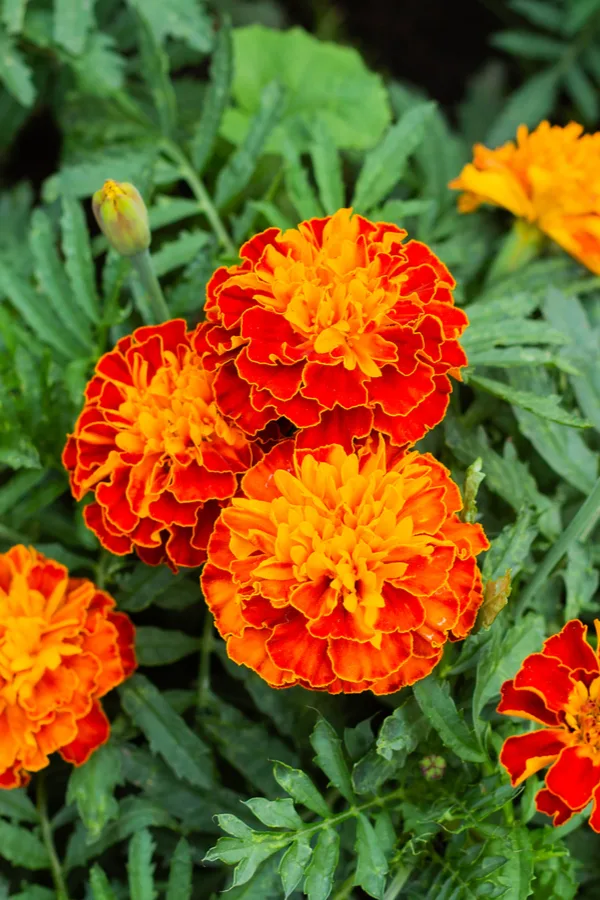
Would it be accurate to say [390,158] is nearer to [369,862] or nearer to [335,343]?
[335,343]

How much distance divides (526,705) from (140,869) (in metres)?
0.41

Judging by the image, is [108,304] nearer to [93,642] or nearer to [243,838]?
[93,642]

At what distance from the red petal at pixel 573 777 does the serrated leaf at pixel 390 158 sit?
0.70 meters

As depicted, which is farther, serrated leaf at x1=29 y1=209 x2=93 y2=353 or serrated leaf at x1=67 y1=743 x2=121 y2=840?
serrated leaf at x1=29 y1=209 x2=93 y2=353

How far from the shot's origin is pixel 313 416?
2.33 ft

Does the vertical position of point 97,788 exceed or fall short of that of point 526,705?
it falls short

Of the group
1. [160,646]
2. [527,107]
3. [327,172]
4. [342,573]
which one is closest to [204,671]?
[160,646]

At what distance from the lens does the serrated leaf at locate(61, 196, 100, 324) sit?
1104 millimetres

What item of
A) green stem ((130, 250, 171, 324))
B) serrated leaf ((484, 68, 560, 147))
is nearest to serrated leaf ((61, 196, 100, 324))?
green stem ((130, 250, 171, 324))

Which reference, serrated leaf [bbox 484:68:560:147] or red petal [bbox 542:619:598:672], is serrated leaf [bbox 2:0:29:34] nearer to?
serrated leaf [bbox 484:68:560:147]

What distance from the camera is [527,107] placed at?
170 cm

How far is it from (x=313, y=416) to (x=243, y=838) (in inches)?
13.4

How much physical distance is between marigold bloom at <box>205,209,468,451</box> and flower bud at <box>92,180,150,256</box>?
13cm

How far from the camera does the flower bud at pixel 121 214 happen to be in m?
0.83
